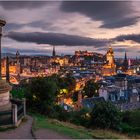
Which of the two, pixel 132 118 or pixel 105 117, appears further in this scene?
pixel 132 118

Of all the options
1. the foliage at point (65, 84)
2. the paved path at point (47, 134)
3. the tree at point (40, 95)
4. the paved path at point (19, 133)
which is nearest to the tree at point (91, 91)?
the foliage at point (65, 84)

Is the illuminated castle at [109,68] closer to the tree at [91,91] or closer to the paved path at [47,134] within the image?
the tree at [91,91]

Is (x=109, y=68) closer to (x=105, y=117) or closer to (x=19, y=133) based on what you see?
(x=105, y=117)

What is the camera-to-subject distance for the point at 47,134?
490 inches

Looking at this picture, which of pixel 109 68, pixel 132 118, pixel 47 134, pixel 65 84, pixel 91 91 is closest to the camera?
pixel 47 134

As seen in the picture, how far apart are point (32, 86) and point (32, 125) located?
740 centimetres

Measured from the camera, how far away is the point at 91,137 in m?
12.2

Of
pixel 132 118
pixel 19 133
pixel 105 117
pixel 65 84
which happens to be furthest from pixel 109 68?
pixel 19 133

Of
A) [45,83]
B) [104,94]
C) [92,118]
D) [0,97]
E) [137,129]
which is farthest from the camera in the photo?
[104,94]

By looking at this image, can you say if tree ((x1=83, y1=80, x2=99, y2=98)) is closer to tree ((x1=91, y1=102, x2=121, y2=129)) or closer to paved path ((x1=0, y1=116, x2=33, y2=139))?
tree ((x1=91, y1=102, x2=121, y2=129))

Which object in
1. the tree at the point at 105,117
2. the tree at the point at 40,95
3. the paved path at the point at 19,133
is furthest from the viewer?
the tree at the point at 105,117

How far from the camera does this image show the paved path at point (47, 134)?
39.3ft

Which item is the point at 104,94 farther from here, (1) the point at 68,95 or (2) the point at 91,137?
(2) the point at 91,137

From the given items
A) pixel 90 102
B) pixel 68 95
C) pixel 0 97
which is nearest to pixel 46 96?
pixel 0 97
